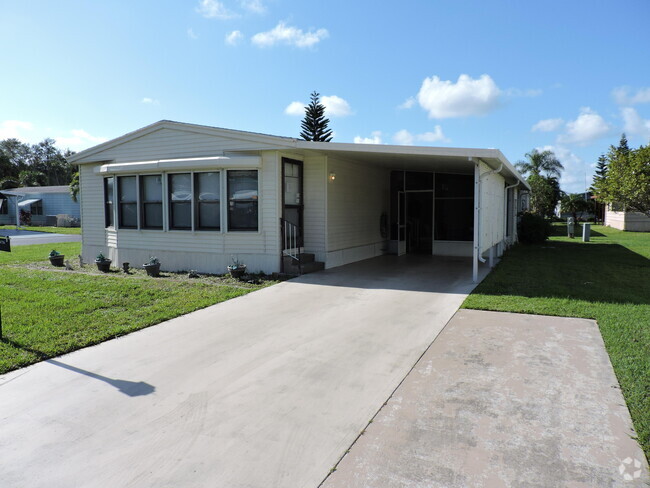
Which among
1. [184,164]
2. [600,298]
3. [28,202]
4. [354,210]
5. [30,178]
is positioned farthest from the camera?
[30,178]

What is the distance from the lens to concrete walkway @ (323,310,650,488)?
Result: 246 cm

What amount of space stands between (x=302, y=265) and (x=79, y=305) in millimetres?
4111

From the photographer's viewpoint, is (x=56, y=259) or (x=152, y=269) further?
(x=56, y=259)

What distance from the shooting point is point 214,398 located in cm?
350

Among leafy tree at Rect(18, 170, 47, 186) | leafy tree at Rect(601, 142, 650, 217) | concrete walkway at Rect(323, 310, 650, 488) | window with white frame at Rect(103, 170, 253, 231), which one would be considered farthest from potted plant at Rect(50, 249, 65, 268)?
leafy tree at Rect(18, 170, 47, 186)

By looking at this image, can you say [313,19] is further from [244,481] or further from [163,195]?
[244,481]

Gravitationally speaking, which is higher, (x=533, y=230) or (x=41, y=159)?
(x=41, y=159)

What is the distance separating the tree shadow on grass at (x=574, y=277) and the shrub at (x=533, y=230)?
13.6 ft

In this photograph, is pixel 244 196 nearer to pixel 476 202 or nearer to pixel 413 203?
pixel 476 202

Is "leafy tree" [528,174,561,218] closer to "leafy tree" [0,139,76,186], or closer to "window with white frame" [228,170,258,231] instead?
"window with white frame" [228,170,258,231]

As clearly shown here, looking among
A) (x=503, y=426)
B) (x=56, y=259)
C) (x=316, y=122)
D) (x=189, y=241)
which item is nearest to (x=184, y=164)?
(x=189, y=241)

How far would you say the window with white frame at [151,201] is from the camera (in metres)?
10.1

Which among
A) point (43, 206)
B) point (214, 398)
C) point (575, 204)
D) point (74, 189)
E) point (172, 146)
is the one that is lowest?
point (214, 398)

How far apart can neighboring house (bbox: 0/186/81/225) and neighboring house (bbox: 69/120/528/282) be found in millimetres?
25323
